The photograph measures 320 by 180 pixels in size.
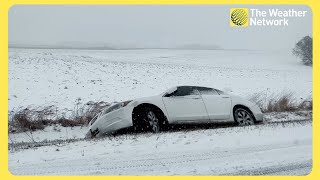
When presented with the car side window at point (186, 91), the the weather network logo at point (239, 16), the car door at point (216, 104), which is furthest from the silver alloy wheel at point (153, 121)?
the the weather network logo at point (239, 16)

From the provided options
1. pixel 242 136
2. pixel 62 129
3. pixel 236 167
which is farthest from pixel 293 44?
pixel 62 129

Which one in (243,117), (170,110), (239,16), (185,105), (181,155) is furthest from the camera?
(243,117)

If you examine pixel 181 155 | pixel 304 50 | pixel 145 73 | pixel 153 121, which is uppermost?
pixel 304 50

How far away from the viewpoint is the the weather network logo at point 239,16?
29.6ft

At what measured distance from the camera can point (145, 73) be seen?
31.0ft

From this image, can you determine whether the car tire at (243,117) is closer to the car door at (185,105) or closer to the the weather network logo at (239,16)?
the car door at (185,105)

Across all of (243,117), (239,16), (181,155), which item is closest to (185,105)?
(243,117)

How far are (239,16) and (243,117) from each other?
5.64 feet

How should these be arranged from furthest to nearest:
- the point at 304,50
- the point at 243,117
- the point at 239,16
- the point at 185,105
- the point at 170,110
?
the point at 243,117, the point at 185,105, the point at 170,110, the point at 304,50, the point at 239,16

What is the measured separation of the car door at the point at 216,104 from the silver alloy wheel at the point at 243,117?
0.51 feet

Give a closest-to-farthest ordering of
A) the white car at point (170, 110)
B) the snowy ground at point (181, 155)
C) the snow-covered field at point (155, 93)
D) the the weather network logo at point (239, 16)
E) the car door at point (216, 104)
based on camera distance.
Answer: the snowy ground at point (181, 155) < the snow-covered field at point (155, 93) < the the weather network logo at point (239, 16) < the white car at point (170, 110) < the car door at point (216, 104)

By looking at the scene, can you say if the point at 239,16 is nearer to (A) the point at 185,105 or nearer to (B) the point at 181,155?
(A) the point at 185,105

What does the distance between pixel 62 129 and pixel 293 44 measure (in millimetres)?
4014

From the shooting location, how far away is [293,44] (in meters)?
9.27
